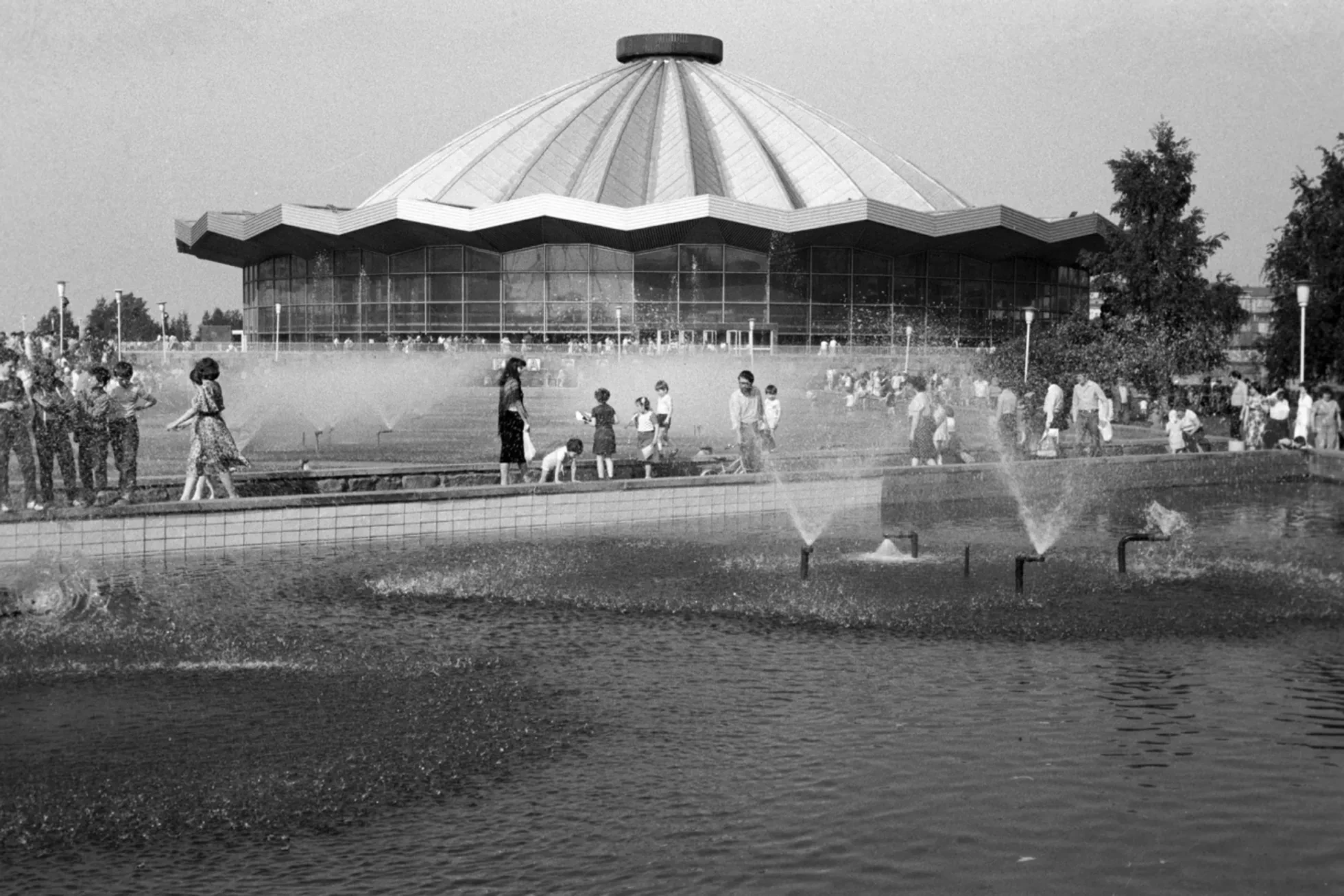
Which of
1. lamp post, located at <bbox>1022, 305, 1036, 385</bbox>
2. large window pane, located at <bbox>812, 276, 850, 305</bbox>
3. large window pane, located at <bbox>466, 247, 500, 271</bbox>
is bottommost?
lamp post, located at <bbox>1022, 305, 1036, 385</bbox>

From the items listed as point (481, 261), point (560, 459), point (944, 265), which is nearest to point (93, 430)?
point (560, 459)

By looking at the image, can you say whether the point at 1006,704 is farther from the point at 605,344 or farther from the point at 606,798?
the point at 605,344

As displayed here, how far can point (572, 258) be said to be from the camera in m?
58.2

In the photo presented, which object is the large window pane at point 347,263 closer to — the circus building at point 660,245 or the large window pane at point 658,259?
the circus building at point 660,245

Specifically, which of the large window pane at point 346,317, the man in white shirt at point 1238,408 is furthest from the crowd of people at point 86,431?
the large window pane at point 346,317

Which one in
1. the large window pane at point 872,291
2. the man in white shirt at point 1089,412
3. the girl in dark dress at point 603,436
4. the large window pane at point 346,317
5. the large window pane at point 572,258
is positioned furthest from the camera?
the large window pane at point 346,317

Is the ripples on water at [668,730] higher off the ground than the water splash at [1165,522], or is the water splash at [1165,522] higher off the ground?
the water splash at [1165,522]

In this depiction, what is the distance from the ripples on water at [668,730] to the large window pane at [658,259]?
48.0m

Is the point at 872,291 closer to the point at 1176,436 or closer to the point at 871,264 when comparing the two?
the point at 871,264

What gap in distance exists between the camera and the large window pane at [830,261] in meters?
57.6

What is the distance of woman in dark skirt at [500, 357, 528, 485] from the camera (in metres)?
13.3

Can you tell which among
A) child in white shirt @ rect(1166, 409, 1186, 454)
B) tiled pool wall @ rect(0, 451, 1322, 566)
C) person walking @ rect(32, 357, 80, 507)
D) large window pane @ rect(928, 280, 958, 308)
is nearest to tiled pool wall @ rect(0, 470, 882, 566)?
tiled pool wall @ rect(0, 451, 1322, 566)

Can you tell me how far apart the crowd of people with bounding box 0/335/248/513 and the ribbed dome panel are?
160ft

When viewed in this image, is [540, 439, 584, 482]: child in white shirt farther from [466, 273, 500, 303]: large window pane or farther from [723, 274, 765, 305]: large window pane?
[466, 273, 500, 303]: large window pane
